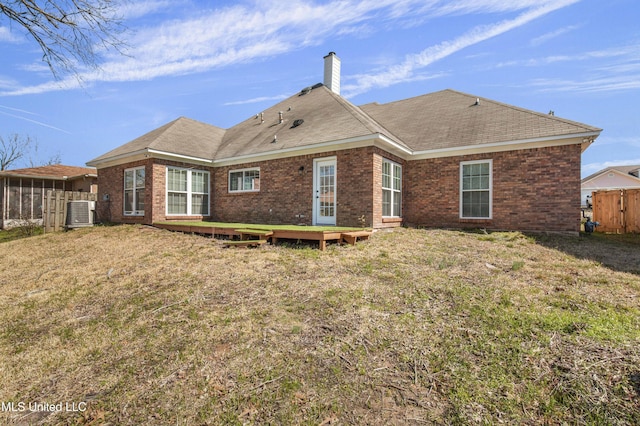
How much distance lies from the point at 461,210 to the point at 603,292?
671cm

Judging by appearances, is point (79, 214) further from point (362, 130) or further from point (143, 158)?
point (362, 130)

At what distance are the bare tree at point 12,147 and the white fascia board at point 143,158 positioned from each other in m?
32.3

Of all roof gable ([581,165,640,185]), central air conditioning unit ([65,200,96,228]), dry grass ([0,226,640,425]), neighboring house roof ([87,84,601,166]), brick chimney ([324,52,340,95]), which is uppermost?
brick chimney ([324,52,340,95])

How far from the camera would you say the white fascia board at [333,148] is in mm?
9047

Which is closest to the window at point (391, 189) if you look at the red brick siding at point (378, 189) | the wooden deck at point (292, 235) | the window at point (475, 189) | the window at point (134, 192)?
the red brick siding at point (378, 189)

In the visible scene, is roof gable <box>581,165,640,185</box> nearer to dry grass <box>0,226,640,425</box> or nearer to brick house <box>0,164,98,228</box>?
dry grass <box>0,226,640,425</box>

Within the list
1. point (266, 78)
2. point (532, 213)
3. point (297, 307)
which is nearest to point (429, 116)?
point (532, 213)

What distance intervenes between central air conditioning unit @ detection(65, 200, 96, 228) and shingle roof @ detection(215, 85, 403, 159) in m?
5.78

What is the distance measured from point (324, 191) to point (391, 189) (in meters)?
2.36

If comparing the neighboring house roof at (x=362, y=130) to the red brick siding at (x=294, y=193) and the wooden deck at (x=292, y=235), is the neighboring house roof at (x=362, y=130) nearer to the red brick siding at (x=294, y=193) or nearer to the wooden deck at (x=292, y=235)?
the red brick siding at (x=294, y=193)

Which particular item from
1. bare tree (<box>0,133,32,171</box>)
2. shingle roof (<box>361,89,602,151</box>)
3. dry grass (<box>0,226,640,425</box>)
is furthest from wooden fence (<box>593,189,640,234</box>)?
bare tree (<box>0,133,32,171</box>)

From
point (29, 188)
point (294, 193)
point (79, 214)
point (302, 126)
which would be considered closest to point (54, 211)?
point (79, 214)

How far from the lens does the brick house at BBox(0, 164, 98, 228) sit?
17.1m

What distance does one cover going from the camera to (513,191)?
32.1 ft
